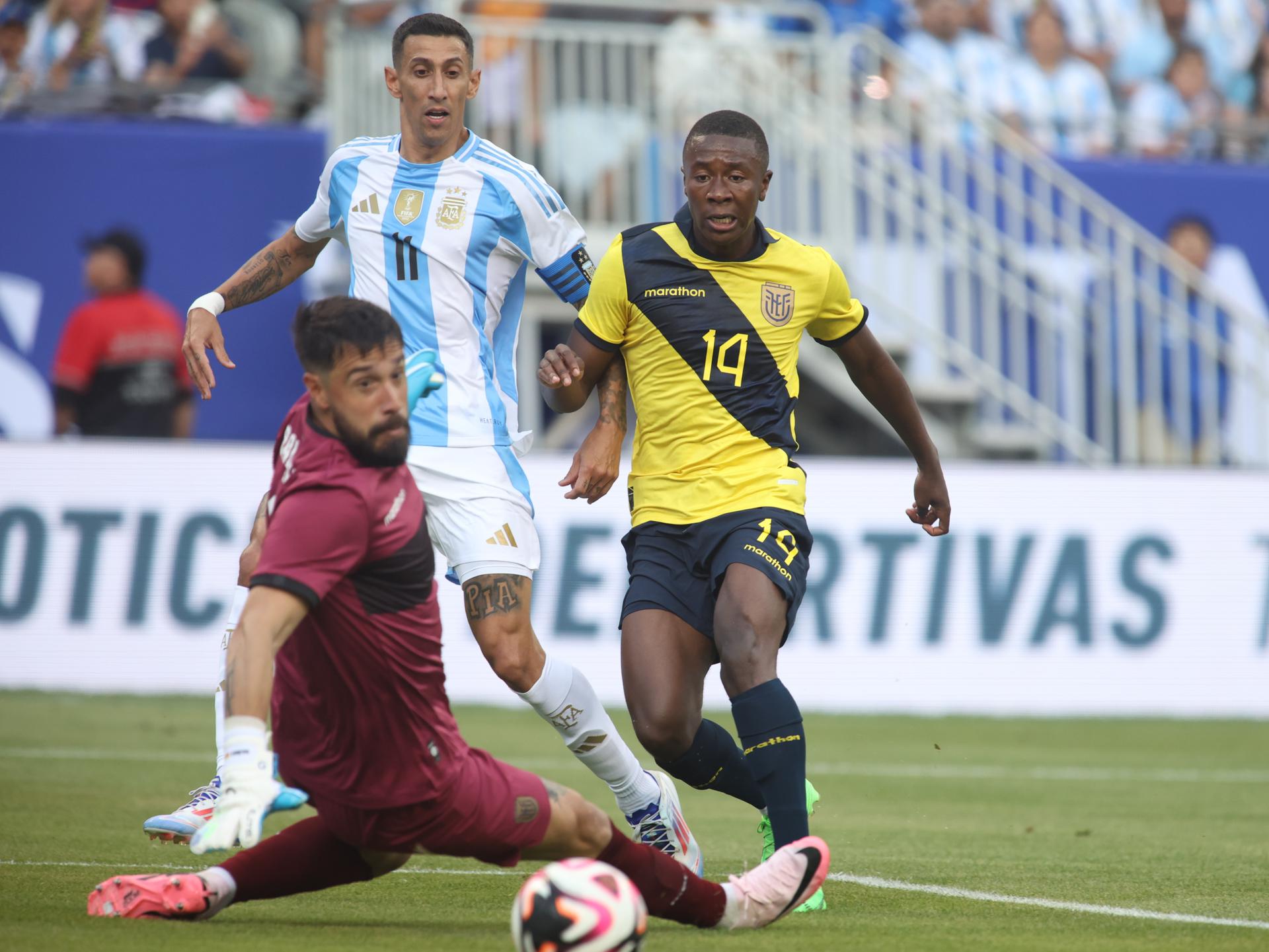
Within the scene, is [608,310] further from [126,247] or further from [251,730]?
[126,247]

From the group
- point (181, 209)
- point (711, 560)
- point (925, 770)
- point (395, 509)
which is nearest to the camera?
point (395, 509)

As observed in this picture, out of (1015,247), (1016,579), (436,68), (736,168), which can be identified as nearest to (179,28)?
(1015,247)

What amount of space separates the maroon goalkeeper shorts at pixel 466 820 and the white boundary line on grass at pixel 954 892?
1.52 metres

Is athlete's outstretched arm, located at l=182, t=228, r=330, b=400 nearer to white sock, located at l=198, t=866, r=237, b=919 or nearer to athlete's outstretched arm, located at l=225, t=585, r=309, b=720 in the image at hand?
white sock, located at l=198, t=866, r=237, b=919

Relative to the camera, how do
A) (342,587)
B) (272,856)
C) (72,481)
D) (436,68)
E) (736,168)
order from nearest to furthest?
(342,587)
(272,856)
(736,168)
(436,68)
(72,481)

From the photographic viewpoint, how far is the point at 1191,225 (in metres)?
16.5

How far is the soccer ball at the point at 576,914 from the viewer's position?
4.25 meters

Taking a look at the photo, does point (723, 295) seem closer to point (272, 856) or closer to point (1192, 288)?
point (272, 856)

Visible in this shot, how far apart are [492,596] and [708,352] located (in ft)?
3.42

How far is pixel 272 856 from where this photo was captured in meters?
4.91

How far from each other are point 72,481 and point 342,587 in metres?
8.27

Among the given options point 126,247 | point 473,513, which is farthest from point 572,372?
point 126,247

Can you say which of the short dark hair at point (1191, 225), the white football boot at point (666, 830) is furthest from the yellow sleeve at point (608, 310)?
the short dark hair at point (1191, 225)

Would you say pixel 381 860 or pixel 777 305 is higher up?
pixel 777 305
